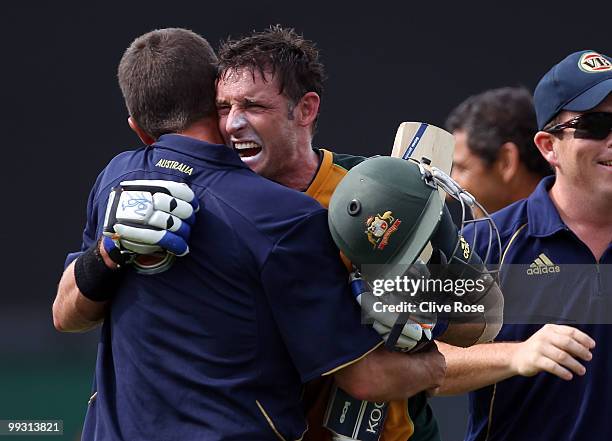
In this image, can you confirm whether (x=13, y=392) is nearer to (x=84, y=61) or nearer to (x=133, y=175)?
(x=84, y=61)

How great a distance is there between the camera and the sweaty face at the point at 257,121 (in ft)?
9.65

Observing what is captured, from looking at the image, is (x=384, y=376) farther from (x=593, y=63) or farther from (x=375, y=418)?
(x=593, y=63)

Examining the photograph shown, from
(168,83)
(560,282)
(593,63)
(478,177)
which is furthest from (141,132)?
(478,177)

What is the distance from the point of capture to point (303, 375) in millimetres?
2559

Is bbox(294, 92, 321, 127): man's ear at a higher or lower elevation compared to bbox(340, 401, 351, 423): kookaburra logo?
higher

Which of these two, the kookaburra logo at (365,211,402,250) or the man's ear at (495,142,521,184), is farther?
the man's ear at (495,142,521,184)

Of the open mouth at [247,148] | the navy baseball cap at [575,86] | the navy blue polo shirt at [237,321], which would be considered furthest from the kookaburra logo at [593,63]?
the navy blue polo shirt at [237,321]

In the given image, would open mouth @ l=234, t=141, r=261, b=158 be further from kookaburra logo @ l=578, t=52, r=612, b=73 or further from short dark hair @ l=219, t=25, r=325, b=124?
kookaburra logo @ l=578, t=52, r=612, b=73

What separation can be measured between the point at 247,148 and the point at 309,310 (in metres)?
0.69

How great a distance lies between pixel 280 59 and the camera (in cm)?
312

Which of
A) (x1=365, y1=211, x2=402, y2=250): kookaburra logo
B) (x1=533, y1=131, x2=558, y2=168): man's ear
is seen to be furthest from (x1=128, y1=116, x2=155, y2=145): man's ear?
(x1=533, y1=131, x2=558, y2=168): man's ear

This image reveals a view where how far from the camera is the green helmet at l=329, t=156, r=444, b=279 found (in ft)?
8.33

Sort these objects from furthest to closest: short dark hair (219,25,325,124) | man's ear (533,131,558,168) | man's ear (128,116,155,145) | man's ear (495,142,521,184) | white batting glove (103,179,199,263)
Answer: man's ear (495,142,521,184) → man's ear (533,131,558,168) → short dark hair (219,25,325,124) → man's ear (128,116,155,145) → white batting glove (103,179,199,263)

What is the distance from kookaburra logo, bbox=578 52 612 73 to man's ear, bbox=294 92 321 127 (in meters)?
0.83
